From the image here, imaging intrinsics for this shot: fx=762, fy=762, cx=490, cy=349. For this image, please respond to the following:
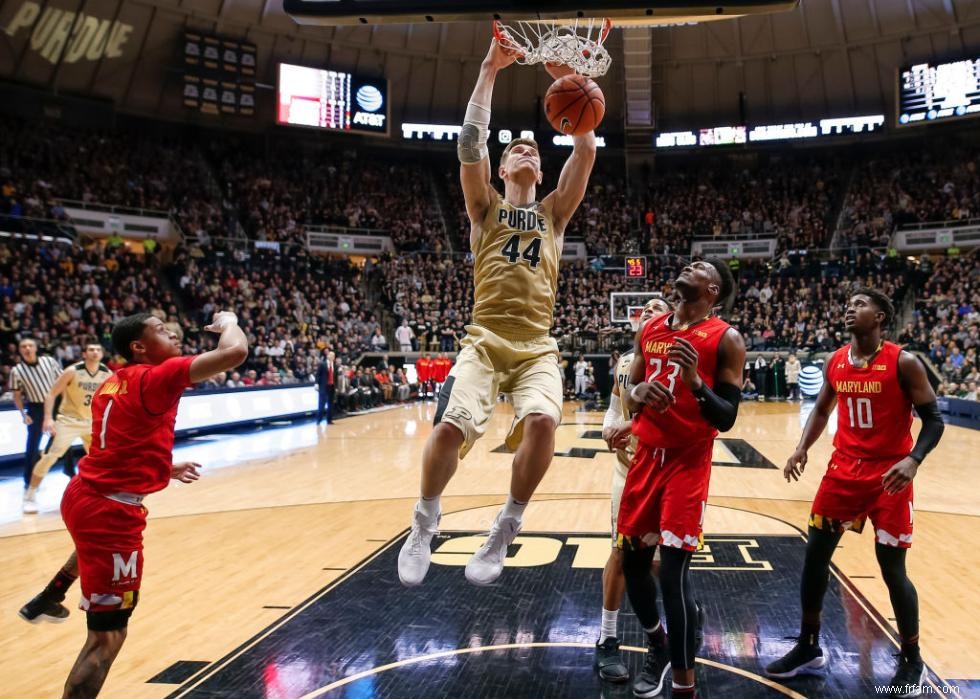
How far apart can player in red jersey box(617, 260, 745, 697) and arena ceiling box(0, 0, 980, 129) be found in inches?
988

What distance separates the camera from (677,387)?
12.3 feet

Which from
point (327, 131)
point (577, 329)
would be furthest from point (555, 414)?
point (327, 131)

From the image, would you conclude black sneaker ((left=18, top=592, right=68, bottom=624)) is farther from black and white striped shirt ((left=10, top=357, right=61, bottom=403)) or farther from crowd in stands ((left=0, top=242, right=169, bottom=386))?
crowd in stands ((left=0, top=242, right=169, bottom=386))

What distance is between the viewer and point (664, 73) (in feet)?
102

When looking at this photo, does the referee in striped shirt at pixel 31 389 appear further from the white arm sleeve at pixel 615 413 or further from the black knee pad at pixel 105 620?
the white arm sleeve at pixel 615 413

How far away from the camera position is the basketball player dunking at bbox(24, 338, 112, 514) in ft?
27.7

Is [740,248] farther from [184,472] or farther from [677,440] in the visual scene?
Answer: [184,472]

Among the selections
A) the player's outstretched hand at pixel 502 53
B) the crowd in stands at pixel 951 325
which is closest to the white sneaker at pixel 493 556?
the player's outstretched hand at pixel 502 53

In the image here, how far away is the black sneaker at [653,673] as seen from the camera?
12.8 feet

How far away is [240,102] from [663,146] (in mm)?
16924

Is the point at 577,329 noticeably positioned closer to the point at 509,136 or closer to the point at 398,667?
the point at 509,136

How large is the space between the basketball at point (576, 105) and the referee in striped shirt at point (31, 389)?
290 inches

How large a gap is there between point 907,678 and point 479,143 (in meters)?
3.62

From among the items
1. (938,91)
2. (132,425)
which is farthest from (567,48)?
(938,91)
